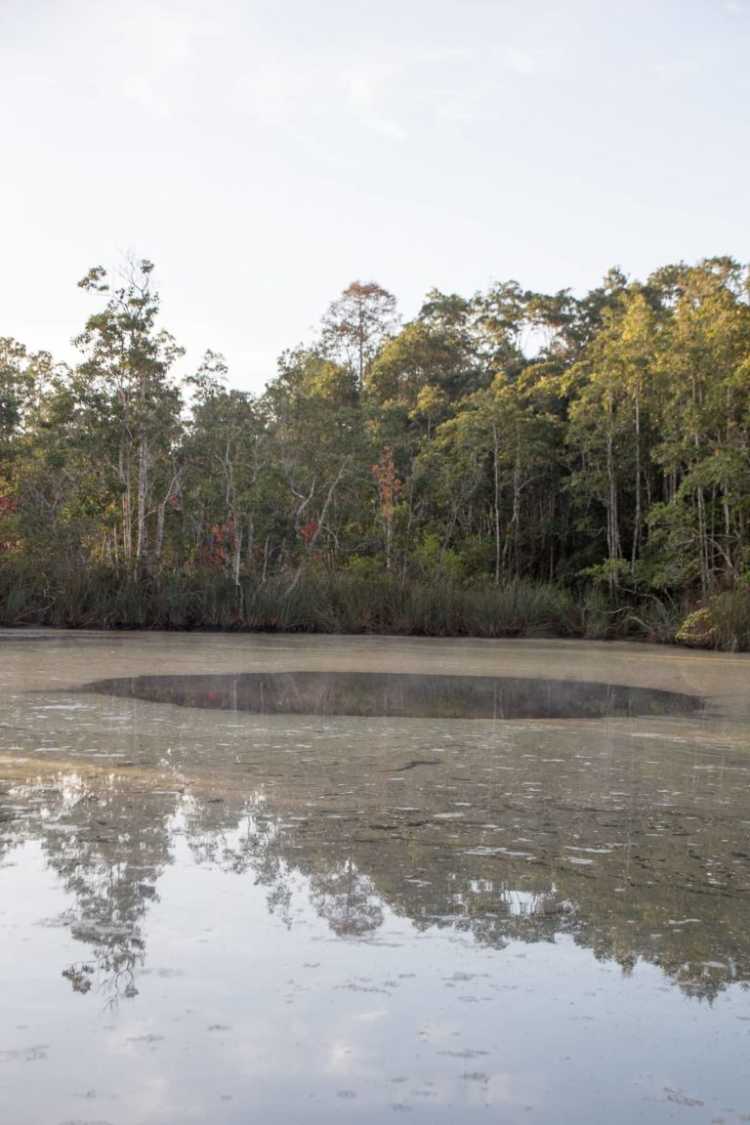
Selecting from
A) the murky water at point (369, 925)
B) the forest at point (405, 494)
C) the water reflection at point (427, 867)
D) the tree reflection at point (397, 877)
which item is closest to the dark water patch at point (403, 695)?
the murky water at point (369, 925)

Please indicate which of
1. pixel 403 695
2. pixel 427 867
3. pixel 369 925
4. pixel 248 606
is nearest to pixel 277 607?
pixel 248 606

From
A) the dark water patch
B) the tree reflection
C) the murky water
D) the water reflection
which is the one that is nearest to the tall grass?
the dark water patch

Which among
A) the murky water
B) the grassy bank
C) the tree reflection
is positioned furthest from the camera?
the grassy bank

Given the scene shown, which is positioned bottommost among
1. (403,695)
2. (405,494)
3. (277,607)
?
(403,695)

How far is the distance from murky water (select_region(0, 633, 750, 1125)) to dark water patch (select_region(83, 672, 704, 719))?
933 millimetres

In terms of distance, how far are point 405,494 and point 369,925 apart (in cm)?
2375

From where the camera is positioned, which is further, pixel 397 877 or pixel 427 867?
pixel 427 867

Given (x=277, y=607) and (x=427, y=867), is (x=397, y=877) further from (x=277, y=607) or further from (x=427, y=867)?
(x=277, y=607)

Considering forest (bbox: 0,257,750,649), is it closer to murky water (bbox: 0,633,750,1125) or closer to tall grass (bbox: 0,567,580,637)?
tall grass (bbox: 0,567,580,637)

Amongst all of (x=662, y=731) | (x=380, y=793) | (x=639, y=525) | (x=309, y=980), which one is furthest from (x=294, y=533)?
(x=309, y=980)

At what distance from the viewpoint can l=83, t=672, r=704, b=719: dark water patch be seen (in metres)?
6.43

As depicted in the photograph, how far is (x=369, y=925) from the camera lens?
2.40 metres

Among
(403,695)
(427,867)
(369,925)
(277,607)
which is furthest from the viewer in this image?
(277,607)

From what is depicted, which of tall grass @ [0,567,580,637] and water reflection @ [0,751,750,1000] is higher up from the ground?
tall grass @ [0,567,580,637]
